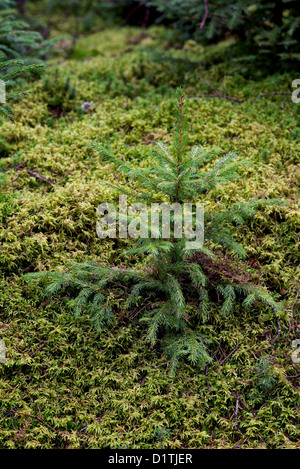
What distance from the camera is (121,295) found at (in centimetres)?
317

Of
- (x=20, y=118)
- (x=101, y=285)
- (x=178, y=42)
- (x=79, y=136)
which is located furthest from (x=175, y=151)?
(x=178, y=42)

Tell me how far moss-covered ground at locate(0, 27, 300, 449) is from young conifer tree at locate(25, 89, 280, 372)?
0.56 ft

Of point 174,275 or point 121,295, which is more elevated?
point 174,275

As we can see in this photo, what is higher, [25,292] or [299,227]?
[299,227]

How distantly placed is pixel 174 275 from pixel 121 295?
Answer: 480 millimetres

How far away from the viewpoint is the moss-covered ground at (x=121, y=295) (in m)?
2.67

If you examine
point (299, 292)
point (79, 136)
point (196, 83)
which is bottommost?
point (299, 292)

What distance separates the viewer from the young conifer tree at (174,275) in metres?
2.64

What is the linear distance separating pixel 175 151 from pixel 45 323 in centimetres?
167

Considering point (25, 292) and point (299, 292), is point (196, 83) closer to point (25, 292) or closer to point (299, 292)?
point (299, 292)

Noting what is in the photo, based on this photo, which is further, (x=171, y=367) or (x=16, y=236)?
(x=16, y=236)

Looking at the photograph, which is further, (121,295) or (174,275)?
(121,295)

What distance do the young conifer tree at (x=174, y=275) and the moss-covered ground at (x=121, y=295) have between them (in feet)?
0.56

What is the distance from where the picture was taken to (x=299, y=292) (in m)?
3.20
